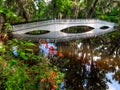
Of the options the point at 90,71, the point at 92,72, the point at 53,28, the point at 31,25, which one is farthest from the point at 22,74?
the point at 53,28

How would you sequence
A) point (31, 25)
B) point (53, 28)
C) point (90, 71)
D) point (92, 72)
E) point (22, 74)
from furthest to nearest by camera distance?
point (53, 28), point (31, 25), point (90, 71), point (92, 72), point (22, 74)

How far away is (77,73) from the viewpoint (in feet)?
40.6

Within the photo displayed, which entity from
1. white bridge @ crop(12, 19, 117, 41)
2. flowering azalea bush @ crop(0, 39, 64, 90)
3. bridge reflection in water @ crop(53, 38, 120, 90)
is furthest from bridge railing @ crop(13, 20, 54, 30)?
flowering azalea bush @ crop(0, 39, 64, 90)

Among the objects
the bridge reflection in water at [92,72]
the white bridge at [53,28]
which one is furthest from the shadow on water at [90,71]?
the white bridge at [53,28]

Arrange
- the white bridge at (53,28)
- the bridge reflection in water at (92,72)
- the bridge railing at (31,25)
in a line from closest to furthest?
the bridge reflection in water at (92,72)
the white bridge at (53,28)
the bridge railing at (31,25)

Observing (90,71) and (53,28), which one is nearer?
(90,71)

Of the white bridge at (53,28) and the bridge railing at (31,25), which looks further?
Result: the bridge railing at (31,25)

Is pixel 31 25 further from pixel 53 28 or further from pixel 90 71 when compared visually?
pixel 90 71

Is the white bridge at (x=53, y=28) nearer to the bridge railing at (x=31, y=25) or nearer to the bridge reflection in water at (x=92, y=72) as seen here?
the bridge railing at (x=31, y=25)

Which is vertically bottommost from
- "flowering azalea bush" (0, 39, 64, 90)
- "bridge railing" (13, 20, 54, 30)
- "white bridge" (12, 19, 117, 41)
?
"white bridge" (12, 19, 117, 41)

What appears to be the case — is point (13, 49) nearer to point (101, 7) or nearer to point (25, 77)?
point (25, 77)

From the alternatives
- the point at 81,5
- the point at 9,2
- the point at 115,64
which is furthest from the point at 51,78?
the point at 81,5

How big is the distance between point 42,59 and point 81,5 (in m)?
43.8

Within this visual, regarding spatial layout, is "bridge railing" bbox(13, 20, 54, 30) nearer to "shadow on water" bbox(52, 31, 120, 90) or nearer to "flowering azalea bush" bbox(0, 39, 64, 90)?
"shadow on water" bbox(52, 31, 120, 90)
